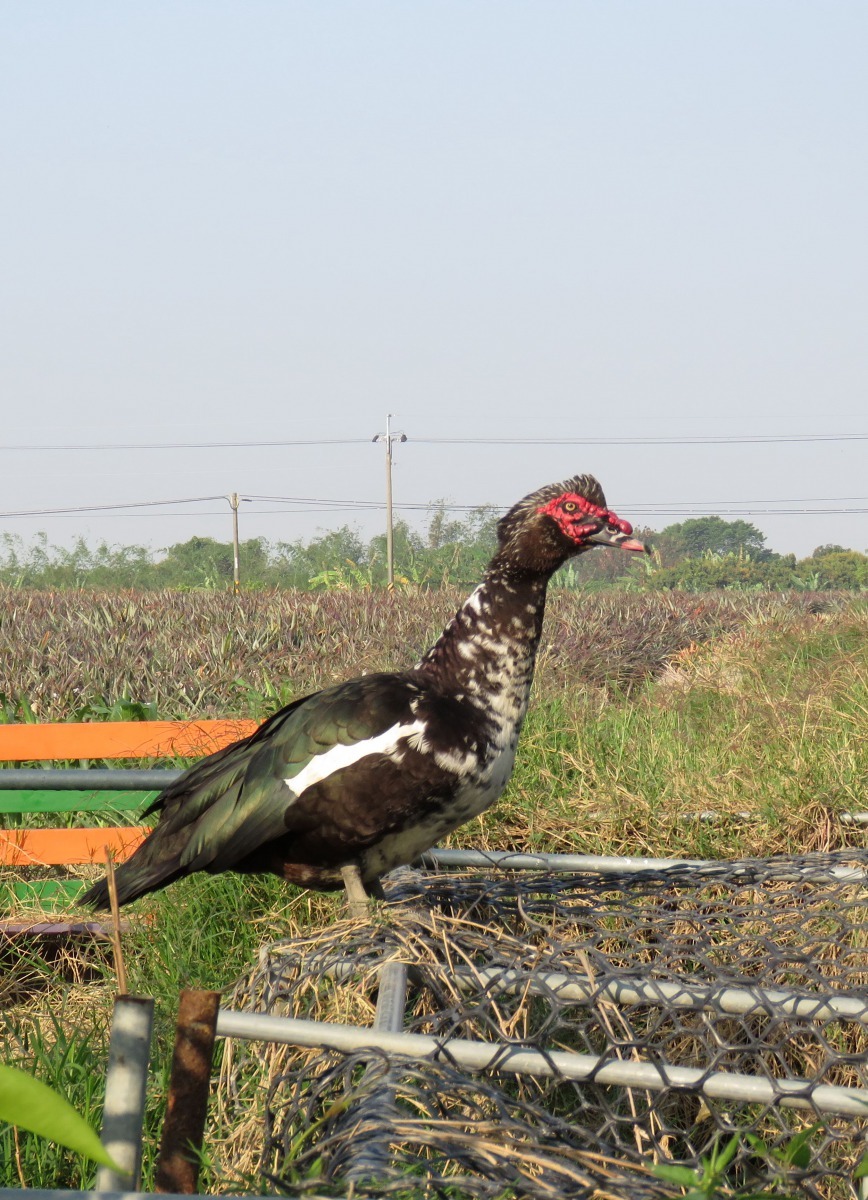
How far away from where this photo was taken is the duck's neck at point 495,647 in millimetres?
3385

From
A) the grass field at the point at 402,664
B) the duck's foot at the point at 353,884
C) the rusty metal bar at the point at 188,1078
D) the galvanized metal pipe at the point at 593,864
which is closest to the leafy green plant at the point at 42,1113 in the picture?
the rusty metal bar at the point at 188,1078

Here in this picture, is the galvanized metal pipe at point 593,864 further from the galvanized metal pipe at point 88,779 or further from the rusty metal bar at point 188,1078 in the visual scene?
the rusty metal bar at point 188,1078

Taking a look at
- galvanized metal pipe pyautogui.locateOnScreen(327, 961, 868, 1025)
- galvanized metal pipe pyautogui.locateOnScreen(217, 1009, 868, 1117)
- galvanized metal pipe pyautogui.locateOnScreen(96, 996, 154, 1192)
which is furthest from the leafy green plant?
galvanized metal pipe pyautogui.locateOnScreen(327, 961, 868, 1025)

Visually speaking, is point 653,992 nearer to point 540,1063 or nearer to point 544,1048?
point 544,1048

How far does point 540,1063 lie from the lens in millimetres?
2057

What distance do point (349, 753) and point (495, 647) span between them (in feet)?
1.79

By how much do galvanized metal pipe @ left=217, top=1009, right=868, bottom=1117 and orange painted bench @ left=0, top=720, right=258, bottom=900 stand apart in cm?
278

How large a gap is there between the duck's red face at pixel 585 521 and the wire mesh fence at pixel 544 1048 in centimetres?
99

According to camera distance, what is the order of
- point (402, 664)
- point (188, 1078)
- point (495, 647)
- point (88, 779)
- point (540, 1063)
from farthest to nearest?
point (402, 664) < point (88, 779) < point (495, 647) < point (540, 1063) < point (188, 1078)

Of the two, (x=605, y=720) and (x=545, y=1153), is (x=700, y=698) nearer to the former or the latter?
(x=605, y=720)

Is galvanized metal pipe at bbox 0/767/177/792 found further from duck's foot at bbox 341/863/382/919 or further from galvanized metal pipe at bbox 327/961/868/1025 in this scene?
galvanized metal pipe at bbox 327/961/868/1025

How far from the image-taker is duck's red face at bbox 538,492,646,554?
11.7 ft

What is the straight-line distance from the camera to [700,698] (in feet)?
29.0

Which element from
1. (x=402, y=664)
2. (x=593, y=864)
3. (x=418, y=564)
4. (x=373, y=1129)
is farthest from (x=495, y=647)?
(x=418, y=564)
